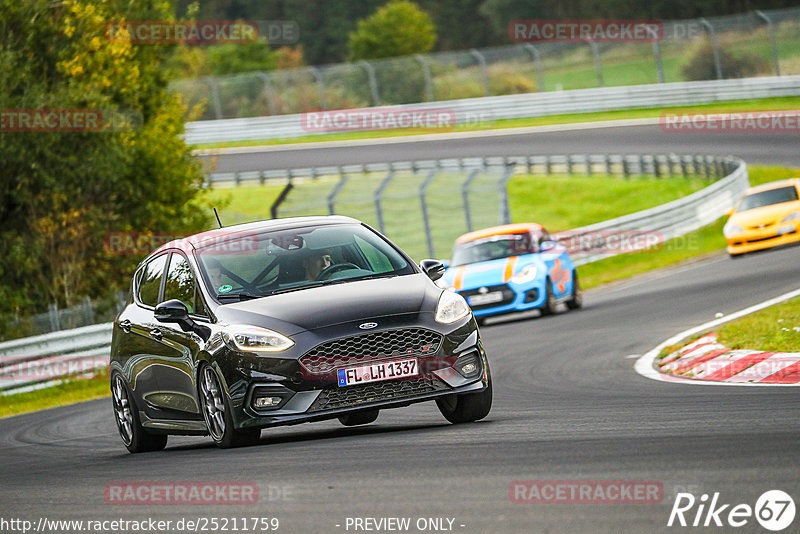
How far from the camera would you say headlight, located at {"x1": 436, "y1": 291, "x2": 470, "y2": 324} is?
9000mm

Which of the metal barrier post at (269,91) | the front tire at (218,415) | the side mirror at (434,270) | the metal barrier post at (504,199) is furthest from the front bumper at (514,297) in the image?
the metal barrier post at (269,91)

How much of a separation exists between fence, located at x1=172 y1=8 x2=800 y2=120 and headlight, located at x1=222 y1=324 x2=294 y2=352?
39719 mm

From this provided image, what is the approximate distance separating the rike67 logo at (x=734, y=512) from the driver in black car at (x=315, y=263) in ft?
14.8

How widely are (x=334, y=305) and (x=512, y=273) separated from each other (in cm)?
1187

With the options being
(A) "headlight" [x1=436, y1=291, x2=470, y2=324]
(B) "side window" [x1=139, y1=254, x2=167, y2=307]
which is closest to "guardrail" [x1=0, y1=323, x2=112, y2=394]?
(B) "side window" [x1=139, y1=254, x2=167, y2=307]

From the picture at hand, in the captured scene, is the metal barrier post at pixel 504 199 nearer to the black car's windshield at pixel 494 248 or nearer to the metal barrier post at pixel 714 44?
the black car's windshield at pixel 494 248

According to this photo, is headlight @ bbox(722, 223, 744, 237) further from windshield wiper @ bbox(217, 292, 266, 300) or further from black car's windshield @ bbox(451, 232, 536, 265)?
windshield wiper @ bbox(217, 292, 266, 300)

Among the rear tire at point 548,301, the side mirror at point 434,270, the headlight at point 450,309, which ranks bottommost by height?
the rear tire at point 548,301

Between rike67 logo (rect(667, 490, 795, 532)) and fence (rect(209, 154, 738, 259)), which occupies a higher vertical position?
rike67 logo (rect(667, 490, 795, 532))

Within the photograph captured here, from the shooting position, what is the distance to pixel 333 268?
968 cm

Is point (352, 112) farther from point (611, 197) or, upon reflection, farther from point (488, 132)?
point (611, 197)

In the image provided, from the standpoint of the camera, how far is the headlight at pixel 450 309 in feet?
29.5

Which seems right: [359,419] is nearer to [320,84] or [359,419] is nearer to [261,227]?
[261,227]

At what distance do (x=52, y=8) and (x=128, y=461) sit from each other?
17.4 meters
